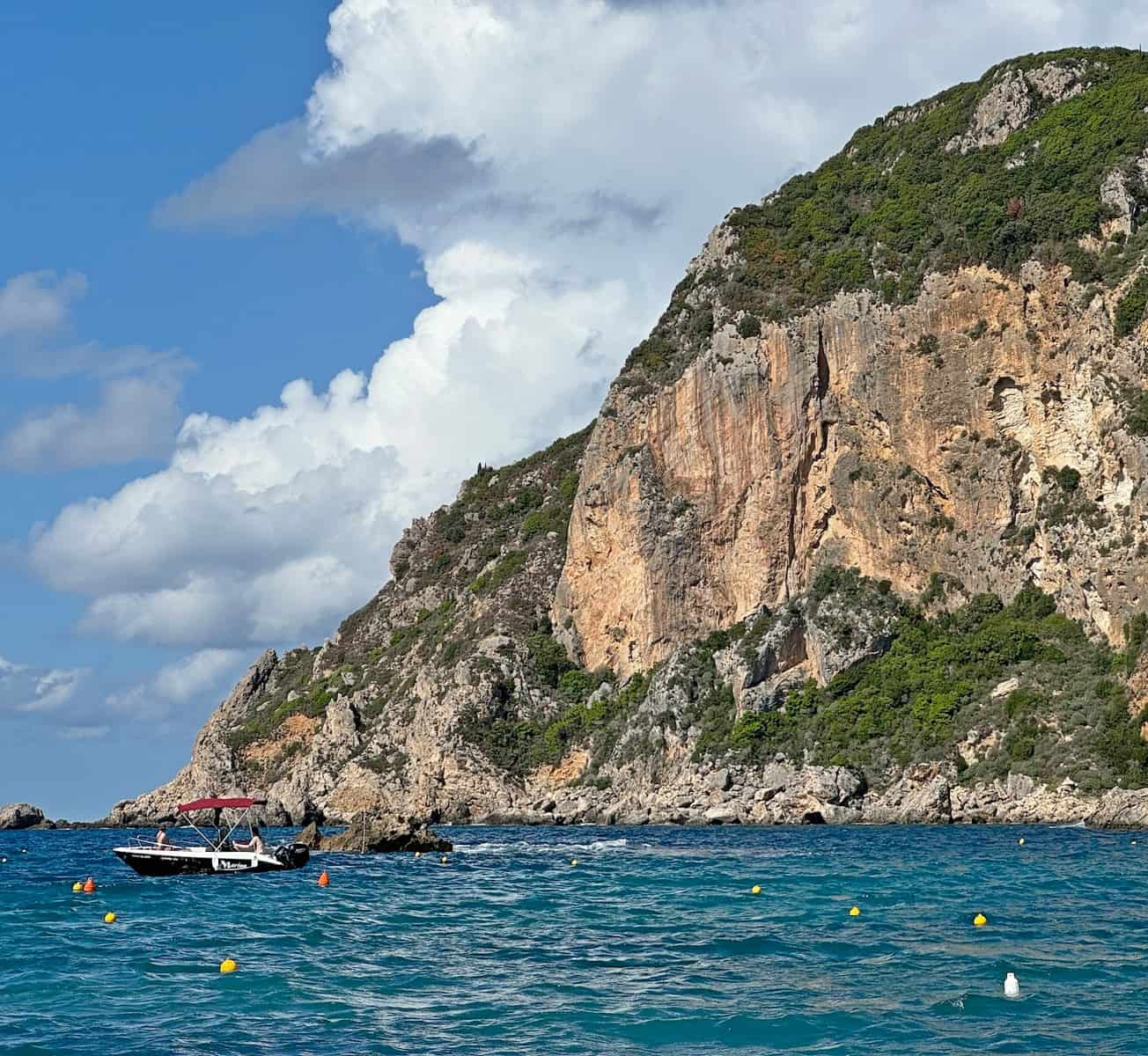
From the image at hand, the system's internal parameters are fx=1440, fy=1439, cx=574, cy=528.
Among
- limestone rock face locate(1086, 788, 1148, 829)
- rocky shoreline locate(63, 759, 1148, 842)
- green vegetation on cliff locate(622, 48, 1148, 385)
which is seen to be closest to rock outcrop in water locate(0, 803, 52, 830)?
rocky shoreline locate(63, 759, 1148, 842)

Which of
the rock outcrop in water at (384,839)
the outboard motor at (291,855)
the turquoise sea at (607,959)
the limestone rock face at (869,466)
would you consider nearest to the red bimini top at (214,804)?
the outboard motor at (291,855)

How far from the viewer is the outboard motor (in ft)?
178

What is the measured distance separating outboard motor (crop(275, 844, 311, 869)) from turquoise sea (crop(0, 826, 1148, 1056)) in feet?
10.8

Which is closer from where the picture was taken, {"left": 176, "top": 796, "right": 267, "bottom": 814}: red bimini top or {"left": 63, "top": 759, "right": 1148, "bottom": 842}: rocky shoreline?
{"left": 176, "top": 796, "right": 267, "bottom": 814}: red bimini top

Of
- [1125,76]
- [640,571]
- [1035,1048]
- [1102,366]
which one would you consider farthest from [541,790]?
[1035,1048]

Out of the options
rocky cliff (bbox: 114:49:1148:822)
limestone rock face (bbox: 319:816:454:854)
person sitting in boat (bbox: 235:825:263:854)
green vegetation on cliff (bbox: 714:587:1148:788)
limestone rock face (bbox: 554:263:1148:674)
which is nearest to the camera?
person sitting in boat (bbox: 235:825:263:854)

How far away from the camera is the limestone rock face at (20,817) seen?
13550 centimetres

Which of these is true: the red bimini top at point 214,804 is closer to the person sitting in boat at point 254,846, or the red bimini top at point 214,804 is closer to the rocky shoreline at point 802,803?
the person sitting in boat at point 254,846

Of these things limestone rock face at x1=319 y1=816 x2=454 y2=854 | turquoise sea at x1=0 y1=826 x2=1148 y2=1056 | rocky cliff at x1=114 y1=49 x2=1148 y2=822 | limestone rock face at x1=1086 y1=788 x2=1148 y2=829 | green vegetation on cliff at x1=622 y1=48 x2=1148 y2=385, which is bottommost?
limestone rock face at x1=1086 y1=788 x2=1148 y2=829

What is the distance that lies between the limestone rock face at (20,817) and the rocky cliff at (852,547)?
44.9 feet

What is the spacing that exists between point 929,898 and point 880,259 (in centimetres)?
7386

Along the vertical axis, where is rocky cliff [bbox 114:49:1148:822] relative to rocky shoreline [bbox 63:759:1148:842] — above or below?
above

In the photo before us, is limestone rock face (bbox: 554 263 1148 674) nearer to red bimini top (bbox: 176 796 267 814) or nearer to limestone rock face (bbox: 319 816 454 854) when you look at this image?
limestone rock face (bbox: 319 816 454 854)

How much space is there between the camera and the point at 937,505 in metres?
94.9
